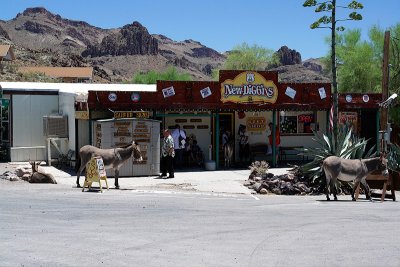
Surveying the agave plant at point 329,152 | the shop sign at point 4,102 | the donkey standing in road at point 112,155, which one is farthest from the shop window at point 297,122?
the shop sign at point 4,102

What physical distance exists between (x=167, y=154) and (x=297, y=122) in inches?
380

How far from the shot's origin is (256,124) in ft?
91.6

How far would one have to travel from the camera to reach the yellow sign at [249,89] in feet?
81.1

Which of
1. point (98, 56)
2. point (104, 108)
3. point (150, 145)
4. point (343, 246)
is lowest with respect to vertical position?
point (343, 246)

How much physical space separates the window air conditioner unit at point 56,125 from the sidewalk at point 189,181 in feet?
6.40

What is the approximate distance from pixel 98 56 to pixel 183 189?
492 feet

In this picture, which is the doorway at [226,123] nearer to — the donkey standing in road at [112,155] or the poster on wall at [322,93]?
the poster on wall at [322,93]

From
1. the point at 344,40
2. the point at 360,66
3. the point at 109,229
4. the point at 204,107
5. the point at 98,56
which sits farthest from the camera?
the point at 98,56

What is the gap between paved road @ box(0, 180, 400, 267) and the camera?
934cm

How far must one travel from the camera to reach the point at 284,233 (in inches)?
454

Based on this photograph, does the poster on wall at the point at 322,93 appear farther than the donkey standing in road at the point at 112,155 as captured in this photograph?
Yes

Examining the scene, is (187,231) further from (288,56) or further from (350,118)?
(288,56)

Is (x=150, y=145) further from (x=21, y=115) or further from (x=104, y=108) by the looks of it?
(x=21, y=115)

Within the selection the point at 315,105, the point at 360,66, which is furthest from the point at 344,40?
the point at 315,105
